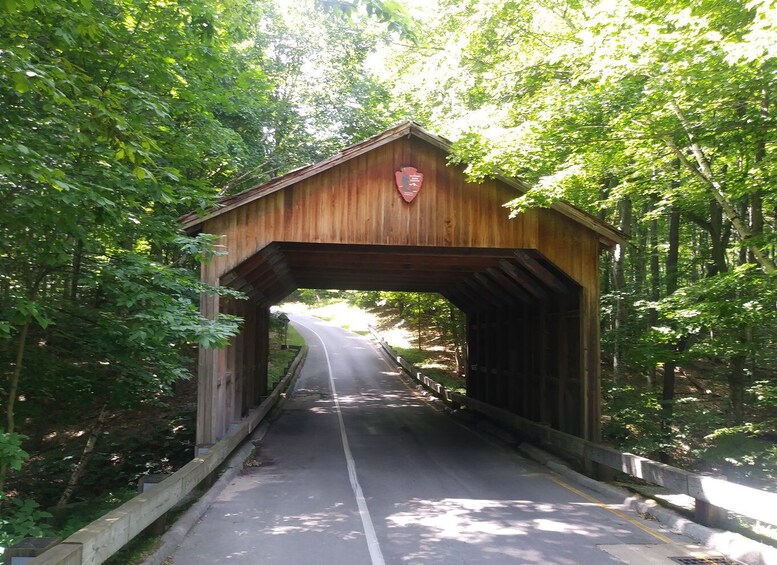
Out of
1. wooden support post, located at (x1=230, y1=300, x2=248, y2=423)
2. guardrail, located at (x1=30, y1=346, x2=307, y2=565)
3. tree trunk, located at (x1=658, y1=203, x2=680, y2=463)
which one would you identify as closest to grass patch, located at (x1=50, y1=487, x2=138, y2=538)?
guardrail, located at (x1=30, y1=346, x2=307, y2=565)

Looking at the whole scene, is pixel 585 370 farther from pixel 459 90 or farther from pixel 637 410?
pixel 459 90

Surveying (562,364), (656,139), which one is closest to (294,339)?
(562,364)

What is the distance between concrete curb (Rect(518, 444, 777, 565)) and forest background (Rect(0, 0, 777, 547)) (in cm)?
336

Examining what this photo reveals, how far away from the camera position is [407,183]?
10.8 metres

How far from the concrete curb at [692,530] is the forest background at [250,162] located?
132 inches

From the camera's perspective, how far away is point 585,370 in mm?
11070

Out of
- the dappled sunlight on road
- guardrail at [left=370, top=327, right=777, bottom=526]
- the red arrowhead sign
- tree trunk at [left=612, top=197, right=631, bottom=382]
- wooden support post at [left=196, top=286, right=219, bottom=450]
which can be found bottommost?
the dappled sunlight on road

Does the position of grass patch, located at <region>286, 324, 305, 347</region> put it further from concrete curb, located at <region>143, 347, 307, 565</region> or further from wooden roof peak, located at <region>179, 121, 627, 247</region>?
wooden roof peak, located at <region>179, 121, 627, 247</region>

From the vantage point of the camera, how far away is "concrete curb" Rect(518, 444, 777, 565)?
546cm

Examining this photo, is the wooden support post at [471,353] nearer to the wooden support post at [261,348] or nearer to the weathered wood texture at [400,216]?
the wooden support post at [261,348]

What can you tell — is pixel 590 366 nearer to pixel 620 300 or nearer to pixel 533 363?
pixel 533 363

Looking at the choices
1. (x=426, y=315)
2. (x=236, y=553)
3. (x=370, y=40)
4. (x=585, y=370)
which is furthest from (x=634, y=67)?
(x=426, y=315)

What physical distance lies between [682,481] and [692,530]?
60 centimetres

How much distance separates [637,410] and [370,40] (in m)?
16.7
